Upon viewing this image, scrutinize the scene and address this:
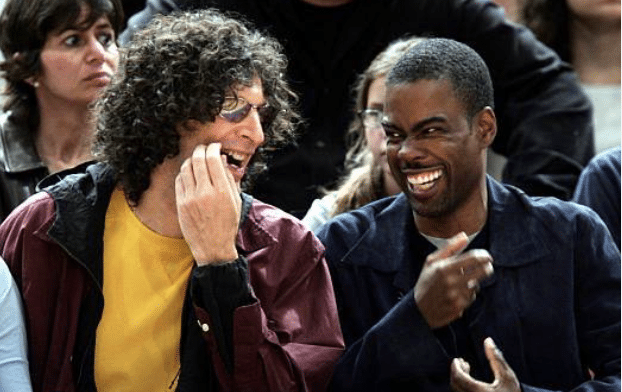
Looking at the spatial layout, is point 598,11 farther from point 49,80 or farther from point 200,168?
point 200,168

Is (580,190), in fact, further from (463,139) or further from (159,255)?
(159,255)

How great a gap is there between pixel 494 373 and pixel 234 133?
742 millimetres

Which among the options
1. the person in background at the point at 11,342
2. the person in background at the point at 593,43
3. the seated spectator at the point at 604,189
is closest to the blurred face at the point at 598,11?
the person in background at the point at 593,43

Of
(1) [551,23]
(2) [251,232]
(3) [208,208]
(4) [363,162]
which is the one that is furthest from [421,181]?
(1) [551,23]

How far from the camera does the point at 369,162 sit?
396cm

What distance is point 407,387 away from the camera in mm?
3279

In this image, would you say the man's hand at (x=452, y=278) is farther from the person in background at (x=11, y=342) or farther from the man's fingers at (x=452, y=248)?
the person in background at (x=11, y=342)

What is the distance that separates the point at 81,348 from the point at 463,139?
37.1 inches

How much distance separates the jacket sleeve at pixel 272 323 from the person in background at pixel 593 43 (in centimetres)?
172

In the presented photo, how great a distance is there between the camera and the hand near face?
10.3 ft

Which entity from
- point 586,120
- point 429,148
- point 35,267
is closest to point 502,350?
point 429,148

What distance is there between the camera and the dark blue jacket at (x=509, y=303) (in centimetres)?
323

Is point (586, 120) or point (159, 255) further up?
point (159, 255)

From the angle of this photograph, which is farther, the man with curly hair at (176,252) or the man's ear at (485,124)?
the man's ear at (485,124)
